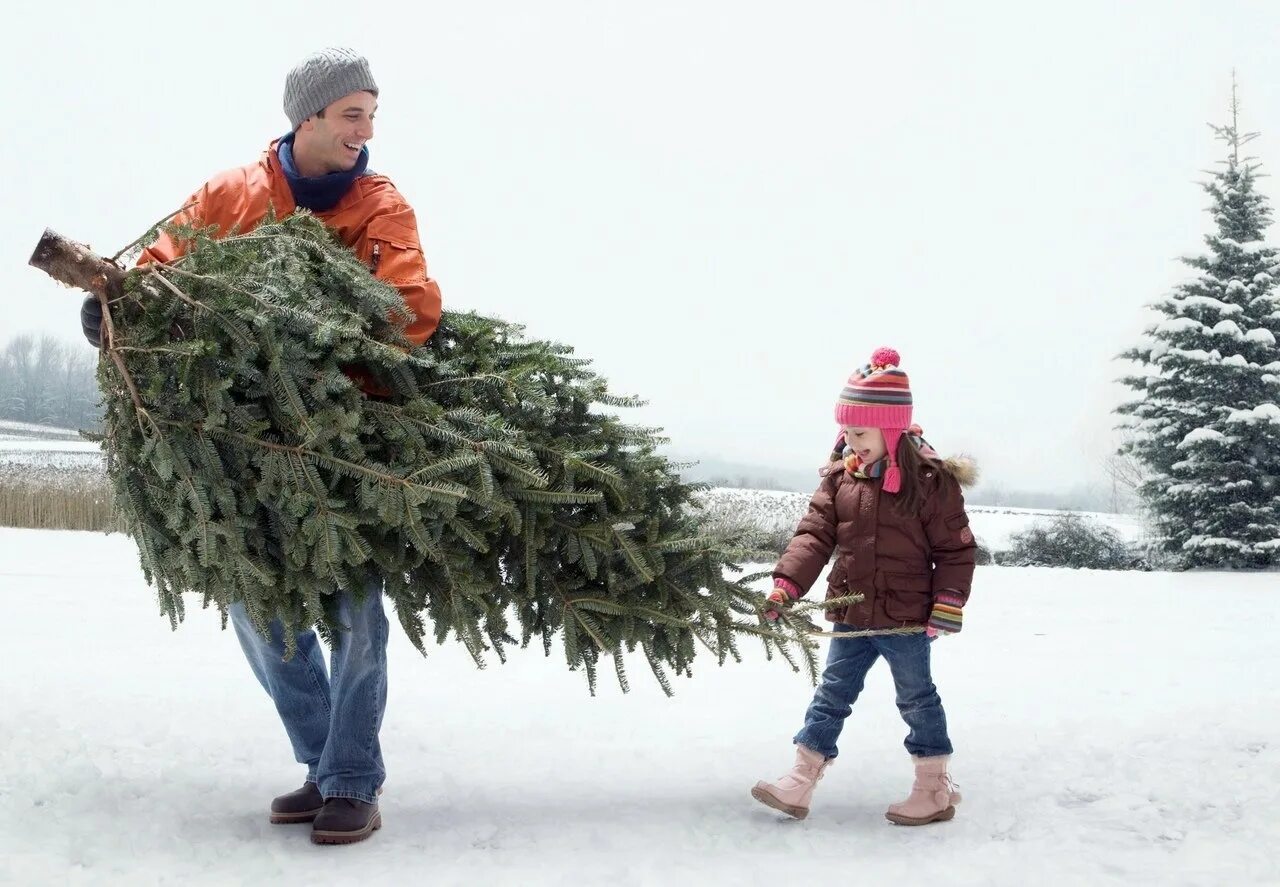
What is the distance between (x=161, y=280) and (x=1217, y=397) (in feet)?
37.6

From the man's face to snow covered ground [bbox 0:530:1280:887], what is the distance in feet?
6.34

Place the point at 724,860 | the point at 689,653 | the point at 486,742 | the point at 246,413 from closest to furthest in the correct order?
the point at 246,413 → the point at 724,860 → the point at 689,653 → the point at 486,742

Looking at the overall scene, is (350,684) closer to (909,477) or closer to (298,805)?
(298,805)

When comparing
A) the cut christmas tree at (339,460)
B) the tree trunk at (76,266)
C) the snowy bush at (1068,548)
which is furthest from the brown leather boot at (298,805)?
the snowy bush at (1068,548)

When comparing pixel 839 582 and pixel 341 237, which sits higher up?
pixel 341 237

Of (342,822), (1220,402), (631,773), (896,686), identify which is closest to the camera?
(342,822)

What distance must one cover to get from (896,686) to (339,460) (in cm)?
182

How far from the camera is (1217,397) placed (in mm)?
12117

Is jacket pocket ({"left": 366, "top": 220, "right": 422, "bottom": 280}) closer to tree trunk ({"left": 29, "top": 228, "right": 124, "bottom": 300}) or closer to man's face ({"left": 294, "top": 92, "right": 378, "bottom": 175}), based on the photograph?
man's face ({"left": 294, "top": 92, "right": 378, "bottom": 175})

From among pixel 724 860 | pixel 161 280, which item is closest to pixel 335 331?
pixel 161 280

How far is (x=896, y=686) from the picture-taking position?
12.1ft

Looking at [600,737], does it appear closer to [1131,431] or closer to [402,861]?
[402,861]

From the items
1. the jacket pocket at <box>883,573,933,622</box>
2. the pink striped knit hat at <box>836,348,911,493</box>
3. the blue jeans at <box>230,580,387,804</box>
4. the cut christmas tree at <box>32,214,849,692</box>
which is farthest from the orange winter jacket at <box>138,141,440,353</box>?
the jacket pocket at <box>883,573,933,622</box>

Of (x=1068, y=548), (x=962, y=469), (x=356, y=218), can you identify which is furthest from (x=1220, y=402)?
(x=356, y=218)
